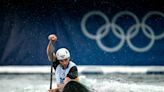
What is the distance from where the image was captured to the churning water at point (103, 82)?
10281 millimetres

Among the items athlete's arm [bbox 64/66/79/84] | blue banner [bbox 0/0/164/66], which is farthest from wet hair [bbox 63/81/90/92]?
blue banner [bbox 0/0/164/66]

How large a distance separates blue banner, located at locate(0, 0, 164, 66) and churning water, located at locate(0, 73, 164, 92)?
68 centimetres

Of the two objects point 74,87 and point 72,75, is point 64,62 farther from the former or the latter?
point 74,87

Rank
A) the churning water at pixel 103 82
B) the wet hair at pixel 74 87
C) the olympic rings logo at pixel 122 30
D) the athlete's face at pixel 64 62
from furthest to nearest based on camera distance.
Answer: the olympic rings logo at pixel 122 30
the churning water at pixel 103 82
the athlete's face at pixel 64 62
the wet hair at pixel 74 87

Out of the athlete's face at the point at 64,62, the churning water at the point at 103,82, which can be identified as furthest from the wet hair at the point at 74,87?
the churning water at the point at 103,82

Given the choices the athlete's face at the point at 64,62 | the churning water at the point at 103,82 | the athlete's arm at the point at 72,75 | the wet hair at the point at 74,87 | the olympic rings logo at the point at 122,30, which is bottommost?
the churning water at the point at 103,82

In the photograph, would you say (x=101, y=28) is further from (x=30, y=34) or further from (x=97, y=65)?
(x=30, y=34)

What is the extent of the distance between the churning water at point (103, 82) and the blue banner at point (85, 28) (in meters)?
0.68

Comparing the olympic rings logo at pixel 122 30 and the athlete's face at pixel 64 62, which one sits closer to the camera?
the athlete's face at pixel 64 62

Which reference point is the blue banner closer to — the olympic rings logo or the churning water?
the olympic rings logo

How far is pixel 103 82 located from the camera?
1116 cm

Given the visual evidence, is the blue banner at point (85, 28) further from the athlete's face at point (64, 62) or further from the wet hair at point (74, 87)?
the wet hair at point (74, 87)

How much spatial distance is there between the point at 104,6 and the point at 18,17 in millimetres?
2392

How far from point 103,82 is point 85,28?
217cm
